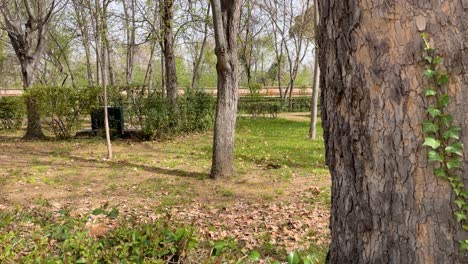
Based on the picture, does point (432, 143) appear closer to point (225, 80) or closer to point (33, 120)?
point (225, 80)

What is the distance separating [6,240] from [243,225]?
3138 millimetres

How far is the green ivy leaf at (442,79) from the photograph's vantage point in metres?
1.42

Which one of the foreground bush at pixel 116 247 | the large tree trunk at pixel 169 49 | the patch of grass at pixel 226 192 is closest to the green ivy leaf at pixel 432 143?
the foreground bush at pixel 116 247

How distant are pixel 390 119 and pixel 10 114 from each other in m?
15.5

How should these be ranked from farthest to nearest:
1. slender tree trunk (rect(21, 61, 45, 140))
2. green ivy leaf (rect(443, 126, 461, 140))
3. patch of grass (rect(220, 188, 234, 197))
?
slender tree trunk (rect(21, 61, 45, 140)) → patch of grass (rect(220, 188, 234, 197)) → green ivy leaf (rect(443, 126, 461, 140))

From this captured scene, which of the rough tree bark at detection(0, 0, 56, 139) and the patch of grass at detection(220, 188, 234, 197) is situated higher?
the rough tree bark at detection(0, 0, 56, 139)

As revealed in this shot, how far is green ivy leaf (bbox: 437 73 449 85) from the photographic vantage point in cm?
142

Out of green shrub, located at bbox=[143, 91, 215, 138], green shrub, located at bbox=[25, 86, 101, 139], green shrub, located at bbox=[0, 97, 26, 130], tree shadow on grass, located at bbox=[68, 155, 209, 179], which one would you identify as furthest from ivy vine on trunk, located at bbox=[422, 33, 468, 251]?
green shrub, located at bbox=[0, 97, 26, 130]

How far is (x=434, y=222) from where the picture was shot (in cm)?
149

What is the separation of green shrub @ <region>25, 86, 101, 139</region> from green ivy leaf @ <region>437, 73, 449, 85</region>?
11835mm

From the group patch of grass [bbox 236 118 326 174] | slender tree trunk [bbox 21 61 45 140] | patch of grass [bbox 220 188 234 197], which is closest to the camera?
patch of grass [bbox 220 188 234 197]

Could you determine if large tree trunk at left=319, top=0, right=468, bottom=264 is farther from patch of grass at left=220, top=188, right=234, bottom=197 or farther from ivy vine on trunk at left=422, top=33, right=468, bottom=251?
patch of grass at left=220, top=188, right=234, bottom=197

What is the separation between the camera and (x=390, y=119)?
1.53 metres

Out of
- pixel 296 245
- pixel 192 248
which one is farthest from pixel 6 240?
pixel 296 245
